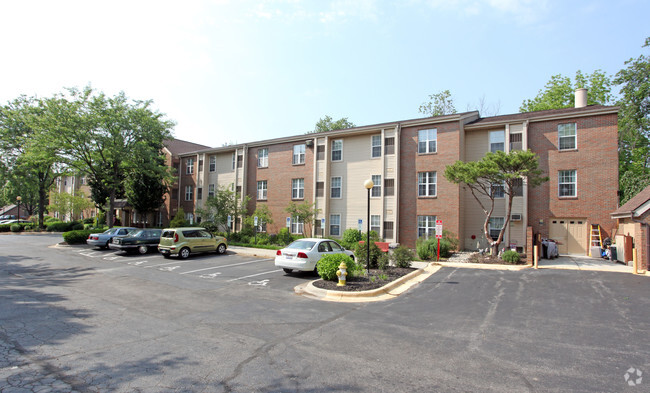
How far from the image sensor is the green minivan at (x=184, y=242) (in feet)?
60.6

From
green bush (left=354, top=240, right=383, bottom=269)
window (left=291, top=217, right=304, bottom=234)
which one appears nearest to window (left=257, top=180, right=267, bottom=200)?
window (left=291, top=217, right=304, bottom=234)

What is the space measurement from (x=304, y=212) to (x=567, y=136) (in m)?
17.7

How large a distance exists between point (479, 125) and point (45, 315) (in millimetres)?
22815

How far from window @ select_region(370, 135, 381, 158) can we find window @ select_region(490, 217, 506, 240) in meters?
8.93

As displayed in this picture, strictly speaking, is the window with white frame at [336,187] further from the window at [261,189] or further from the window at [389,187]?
the window at [261,189]

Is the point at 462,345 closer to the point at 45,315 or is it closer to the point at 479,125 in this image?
the point at 45,315

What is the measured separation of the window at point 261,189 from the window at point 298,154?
404 cm

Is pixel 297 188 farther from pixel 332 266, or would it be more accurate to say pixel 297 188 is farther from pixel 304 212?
pixel 332 266

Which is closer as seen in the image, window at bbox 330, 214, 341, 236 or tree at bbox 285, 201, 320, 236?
tree at bbox 285, 201, 320, 236

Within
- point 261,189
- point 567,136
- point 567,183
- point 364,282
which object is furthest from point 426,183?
point 261,189

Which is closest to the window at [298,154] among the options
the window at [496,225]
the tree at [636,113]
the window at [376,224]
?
the window at [376,224]

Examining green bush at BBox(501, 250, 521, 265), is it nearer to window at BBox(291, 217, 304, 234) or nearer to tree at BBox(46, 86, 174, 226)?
window at BBox(291, 217, 304, 234)

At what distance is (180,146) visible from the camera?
4144cm

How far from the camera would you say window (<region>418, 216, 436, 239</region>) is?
22047 mm
